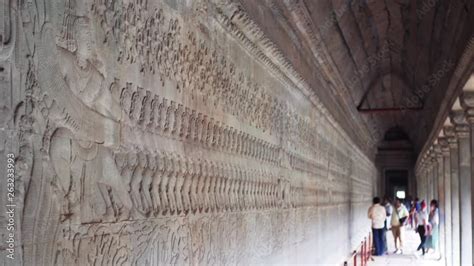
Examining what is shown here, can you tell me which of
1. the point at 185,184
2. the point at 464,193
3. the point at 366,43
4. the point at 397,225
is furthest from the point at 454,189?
the point at 185,184

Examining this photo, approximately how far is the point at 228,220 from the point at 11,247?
158 inches

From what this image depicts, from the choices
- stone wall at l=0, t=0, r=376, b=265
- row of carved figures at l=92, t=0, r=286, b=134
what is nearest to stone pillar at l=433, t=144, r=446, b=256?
stone wall at l=0, t=0, r=376, b=265

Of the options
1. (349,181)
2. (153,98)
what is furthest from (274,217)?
(349,181)

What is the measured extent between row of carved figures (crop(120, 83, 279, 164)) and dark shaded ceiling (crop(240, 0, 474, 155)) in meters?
1.67

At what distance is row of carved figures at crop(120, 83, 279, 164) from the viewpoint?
4508 mm

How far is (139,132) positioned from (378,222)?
16.4 m

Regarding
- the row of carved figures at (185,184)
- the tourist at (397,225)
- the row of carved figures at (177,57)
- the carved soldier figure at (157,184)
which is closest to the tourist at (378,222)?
the tourist at (397,225)

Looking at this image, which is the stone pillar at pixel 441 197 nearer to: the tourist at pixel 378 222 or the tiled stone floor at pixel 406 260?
the tiled stone floor at pixel 406 260

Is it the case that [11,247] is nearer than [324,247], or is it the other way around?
[11,247]

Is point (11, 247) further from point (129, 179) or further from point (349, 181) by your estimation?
point (349, 181)

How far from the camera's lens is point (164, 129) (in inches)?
199

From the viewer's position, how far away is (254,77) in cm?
832

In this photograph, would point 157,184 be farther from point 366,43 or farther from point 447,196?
point 366,43

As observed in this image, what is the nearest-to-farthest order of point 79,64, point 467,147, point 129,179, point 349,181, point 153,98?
point 79,64
point 129,179
point 153,98
point 467,147
point 349,181
